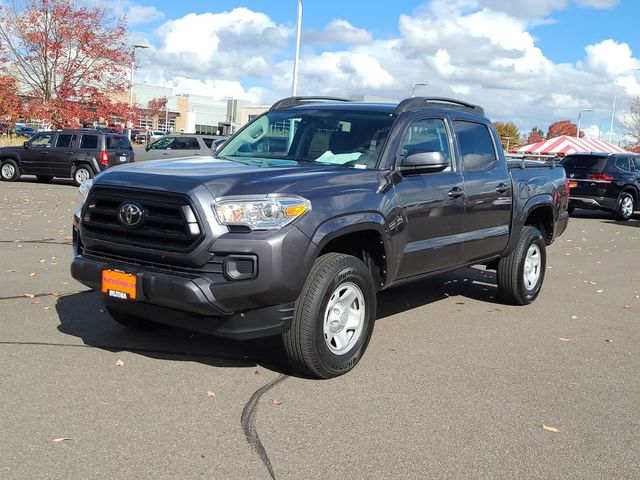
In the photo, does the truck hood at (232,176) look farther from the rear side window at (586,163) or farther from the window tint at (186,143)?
the window tint at (186,143)

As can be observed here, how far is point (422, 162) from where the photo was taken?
5270 mm

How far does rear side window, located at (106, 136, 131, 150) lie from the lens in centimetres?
2162

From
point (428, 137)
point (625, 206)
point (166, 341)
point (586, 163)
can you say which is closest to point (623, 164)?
point (586, 163)

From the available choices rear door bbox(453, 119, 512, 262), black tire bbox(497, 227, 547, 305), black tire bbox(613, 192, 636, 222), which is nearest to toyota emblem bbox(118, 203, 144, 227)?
rear door bbox(453, 119, 512, 262)

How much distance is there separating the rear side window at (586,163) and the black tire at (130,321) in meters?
15.7

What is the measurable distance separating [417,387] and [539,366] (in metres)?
1.20

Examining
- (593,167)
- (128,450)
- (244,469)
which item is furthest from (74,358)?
(593,167)

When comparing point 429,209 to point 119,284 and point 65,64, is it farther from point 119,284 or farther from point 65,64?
point 65,64

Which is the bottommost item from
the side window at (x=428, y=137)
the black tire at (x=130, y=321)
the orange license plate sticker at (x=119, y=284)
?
the black tire at (x=130, y=321)

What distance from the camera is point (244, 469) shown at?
3492mm

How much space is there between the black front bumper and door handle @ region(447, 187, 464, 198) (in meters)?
2.11

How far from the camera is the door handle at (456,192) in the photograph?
5.99 metres

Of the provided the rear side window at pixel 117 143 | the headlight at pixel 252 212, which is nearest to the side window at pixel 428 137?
the headlight at pixel 252 212

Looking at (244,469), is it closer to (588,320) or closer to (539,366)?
(539,366)
